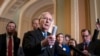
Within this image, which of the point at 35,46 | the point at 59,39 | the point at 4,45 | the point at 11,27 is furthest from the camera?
the point at 4,45

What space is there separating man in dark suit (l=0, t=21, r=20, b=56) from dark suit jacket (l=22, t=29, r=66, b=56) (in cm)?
145

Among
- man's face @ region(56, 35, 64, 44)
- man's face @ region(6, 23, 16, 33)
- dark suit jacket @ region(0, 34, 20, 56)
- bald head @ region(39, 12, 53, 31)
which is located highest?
bald head @ region(39, 12, 53, 31)

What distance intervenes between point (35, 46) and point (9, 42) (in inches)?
66.1

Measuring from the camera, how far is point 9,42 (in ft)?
11.6

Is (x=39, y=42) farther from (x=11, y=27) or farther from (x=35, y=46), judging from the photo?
(x=11, y=27)

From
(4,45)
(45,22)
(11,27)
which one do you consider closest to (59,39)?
(11,27)

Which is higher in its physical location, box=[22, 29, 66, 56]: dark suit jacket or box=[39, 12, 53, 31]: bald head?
box=[39, 12, 53, 31]: bald head

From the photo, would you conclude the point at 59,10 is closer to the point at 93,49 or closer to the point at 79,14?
the point at 79,14

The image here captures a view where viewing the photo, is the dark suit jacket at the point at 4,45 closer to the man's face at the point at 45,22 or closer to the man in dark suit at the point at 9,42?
the man in dark suit at the point at 9,42

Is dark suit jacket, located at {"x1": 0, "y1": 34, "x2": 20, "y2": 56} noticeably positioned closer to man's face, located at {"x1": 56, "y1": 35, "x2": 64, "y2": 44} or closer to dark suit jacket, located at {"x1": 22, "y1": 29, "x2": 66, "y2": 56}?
man's face, located at {"x1": 56, "y1": 35, "x2": 64, "y2": 44}

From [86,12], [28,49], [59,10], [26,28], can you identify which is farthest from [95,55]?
[26,28]

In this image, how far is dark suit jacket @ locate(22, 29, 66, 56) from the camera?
6.36 feet

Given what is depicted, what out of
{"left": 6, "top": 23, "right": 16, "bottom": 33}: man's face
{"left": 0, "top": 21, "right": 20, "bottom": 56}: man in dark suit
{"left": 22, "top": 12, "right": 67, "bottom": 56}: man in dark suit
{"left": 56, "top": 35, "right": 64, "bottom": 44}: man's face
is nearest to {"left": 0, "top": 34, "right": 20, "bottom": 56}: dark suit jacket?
{"left": 0, "top": 21, "right": 20, "bottom": 56}: man in dark suit

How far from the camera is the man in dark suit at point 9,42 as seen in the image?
3.47 meters
